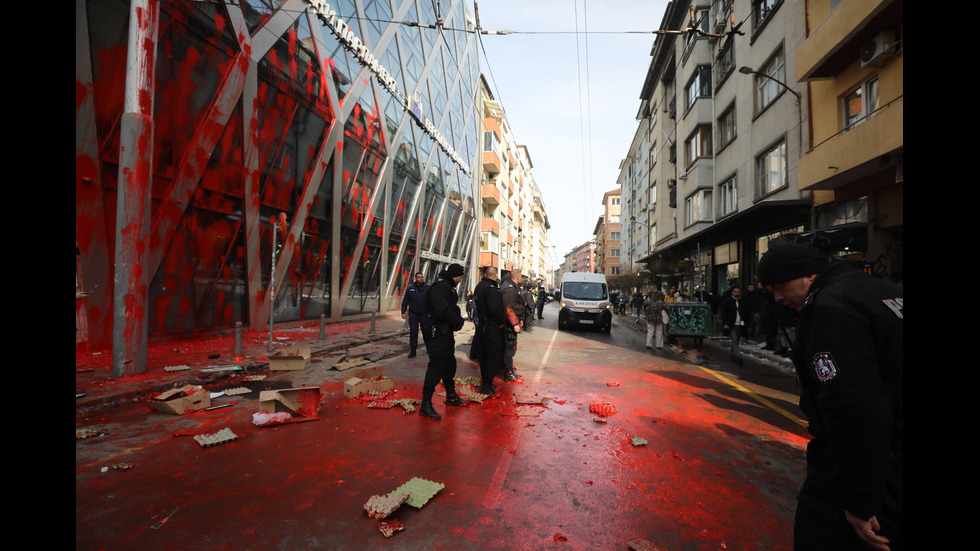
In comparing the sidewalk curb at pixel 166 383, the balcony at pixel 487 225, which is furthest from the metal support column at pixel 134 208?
the balcony at pixel 487 225

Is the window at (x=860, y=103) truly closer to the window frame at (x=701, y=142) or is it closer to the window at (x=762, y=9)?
the window at (x=762, y=9)

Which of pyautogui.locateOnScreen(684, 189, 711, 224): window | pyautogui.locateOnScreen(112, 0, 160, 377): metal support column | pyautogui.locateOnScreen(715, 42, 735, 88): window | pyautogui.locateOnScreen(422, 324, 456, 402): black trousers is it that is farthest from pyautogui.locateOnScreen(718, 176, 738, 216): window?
pyautogui.locateOnScreen(112, 0, 160, 377): metal support column

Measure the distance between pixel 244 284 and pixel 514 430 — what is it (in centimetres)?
1106

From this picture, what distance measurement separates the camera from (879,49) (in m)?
9.96

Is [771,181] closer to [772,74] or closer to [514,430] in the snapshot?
[772,74]

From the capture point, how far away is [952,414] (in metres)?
1.49

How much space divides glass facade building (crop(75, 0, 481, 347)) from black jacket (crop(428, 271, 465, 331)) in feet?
A: 18.1

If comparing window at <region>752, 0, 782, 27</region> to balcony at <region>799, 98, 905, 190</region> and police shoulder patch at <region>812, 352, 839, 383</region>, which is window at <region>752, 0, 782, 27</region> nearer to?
balcony at <region>799, 98, 905, 190</region>

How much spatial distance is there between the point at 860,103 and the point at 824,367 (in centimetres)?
1416

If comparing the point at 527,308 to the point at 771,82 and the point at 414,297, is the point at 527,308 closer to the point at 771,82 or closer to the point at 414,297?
the point at 414,297

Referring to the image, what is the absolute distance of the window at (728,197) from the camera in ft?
62.6

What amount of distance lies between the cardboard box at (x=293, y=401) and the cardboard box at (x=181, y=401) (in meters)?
1.08

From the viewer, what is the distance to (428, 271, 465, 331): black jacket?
5500 millimetres

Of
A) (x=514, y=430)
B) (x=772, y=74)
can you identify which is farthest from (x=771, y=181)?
(x=514, y=430)
